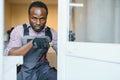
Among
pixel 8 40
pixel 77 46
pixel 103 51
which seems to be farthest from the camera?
pixel 8 40

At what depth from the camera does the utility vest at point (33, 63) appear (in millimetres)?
2154

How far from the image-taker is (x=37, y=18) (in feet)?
7.07

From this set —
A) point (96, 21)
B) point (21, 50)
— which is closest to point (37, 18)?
point (21, 50)

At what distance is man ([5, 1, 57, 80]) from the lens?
6.95 feet

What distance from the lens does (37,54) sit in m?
2.16

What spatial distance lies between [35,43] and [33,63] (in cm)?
21

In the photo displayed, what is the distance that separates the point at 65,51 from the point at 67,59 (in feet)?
0.23

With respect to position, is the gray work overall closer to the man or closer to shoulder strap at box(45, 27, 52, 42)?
the man

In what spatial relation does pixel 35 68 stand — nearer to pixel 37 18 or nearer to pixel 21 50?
pixel 21 50

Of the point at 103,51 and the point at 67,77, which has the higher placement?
the point at 103,51

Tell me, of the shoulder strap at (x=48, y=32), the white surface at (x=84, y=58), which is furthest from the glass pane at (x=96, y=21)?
the shoulder strap at (x=48, y=32)

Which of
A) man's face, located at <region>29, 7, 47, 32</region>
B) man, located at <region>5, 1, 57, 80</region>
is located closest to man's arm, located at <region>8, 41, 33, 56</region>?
man, located at <region>5, 1, 57, 80</region>

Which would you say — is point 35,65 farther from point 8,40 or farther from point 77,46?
point 77,46

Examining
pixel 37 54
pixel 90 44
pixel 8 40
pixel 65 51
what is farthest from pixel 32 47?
pixel 90 44
